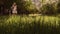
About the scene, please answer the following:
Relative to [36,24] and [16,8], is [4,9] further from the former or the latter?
[36,24]

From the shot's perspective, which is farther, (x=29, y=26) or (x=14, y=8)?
(x=14, y=8)

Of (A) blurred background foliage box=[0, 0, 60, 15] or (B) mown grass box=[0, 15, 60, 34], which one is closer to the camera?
(B) mown grass box=[0, 15, 60, 34]

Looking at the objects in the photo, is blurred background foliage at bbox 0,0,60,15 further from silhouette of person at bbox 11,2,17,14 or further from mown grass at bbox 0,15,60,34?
mown grass at bbox 0,15,60,34

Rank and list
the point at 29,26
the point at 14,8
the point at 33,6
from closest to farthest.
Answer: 1. the point at 29,26
2. the point at 14,8
3. the point at 33,6

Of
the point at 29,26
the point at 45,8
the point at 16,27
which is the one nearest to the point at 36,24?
the point at 29,26

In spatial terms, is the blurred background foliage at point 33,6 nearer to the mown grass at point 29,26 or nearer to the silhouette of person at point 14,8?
the silhouette of person at point 14,8

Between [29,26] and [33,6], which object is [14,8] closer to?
[33,6]

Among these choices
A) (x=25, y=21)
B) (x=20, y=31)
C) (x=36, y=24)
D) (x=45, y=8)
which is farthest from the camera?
(x=45, y=8)

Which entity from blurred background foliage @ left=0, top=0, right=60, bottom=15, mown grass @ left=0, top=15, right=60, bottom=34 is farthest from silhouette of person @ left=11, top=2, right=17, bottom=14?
mown grass @ left=0, top=15, right=60, bottom=34

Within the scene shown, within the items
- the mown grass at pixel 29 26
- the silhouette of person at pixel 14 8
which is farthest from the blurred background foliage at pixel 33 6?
the mown grass at pixel 29 26

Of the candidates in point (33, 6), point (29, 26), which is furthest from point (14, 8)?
point (29, 26)

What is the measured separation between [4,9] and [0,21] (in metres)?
2.31

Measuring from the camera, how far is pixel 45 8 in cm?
768

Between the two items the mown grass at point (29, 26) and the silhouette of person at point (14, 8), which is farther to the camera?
the silhouette of person at point (14, 8)
